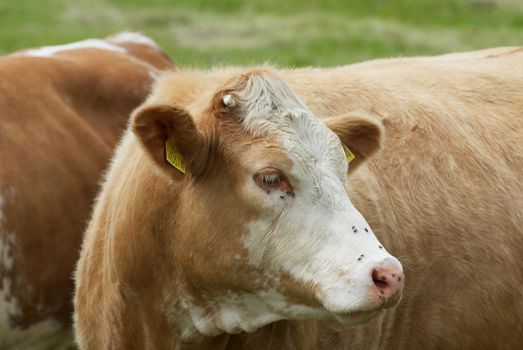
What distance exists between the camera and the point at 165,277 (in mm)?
4879

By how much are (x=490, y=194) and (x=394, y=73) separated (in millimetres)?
886

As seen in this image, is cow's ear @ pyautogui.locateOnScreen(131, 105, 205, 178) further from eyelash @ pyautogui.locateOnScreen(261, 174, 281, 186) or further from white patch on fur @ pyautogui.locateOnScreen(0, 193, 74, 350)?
white patch on fur @ pyautogui.locateOnScreen(0, 193, 74, 350)

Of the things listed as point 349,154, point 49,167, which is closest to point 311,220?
point 349,154

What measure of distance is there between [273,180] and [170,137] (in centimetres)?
45

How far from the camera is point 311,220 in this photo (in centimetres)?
444

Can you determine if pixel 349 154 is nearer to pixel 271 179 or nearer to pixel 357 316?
pixel 271 179

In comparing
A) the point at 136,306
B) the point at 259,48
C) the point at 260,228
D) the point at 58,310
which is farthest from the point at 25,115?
the point at 259,48

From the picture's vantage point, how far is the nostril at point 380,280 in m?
4.21

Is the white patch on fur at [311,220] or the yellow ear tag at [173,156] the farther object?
the yellow ear tag at [173,156]

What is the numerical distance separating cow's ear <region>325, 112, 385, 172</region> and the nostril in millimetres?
824

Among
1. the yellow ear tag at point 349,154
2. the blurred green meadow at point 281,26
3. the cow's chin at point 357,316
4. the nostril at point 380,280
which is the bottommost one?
the blurred green meadow at point 281,26

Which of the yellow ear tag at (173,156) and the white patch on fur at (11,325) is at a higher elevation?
the yellow ear tag at (173,156)

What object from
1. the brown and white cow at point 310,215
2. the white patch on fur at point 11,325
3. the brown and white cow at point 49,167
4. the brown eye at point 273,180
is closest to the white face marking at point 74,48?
the brown and white cow at point 49,167

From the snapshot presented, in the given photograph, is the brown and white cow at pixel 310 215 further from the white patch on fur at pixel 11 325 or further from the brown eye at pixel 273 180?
the white patch on fur at pixel 11 325
